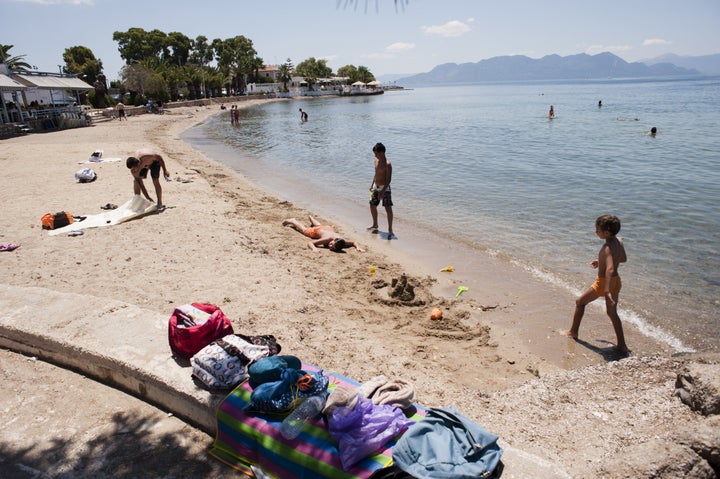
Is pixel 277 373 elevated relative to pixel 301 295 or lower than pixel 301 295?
elevated

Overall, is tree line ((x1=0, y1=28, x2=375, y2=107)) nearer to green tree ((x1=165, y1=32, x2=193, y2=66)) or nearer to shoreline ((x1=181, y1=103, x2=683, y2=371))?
green tree ((x1=165, y1=32, x2=193, y2=66))

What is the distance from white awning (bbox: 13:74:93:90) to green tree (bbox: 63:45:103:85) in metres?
40.2

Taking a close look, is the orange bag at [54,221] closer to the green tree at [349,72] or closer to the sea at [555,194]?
the sea at [555,194]

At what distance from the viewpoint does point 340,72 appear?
13100 centimetres

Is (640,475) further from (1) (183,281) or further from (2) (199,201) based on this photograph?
(2) (199,201)

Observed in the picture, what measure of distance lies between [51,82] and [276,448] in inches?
1287

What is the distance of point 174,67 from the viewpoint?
69.1 metres

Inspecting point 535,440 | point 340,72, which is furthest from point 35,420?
point 340,72

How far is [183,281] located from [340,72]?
441 ft

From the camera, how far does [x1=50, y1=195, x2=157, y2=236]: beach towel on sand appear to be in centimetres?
810

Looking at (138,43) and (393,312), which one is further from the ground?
(138,43)

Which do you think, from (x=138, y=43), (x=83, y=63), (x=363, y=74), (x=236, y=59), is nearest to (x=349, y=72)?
(x=363, y=74)

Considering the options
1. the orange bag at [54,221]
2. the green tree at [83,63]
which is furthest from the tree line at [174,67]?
the orange bag at [54,221]

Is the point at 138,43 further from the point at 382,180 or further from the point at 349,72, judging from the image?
the point at 382,180
